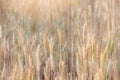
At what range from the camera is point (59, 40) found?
2.18 metres

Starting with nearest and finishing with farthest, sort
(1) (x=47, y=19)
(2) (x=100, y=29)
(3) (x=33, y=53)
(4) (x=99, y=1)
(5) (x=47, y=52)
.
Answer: (3) (x=33, y=53), (5) (x=47, y=52), (2) (x=100, y=29), (1) (x=47, y=19), (4) (x=99, y=1)

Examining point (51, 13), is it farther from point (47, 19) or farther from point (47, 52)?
point (47, 52)

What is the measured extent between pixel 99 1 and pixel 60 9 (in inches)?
13.8

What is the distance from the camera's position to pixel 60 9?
9.80 feet

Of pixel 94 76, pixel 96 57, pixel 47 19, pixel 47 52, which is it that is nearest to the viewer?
pixel 94 76

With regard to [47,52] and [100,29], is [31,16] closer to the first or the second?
[100,29]

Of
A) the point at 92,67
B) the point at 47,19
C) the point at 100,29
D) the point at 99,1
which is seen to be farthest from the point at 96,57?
the point at 99,1

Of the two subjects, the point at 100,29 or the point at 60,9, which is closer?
the point at 100,29

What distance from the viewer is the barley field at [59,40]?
1.83m

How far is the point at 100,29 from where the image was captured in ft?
8.49

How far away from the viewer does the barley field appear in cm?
183

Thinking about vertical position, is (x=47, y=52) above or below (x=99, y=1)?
below

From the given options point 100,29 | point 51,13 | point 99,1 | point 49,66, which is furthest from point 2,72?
point 99,1

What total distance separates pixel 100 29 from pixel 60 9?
51 centimetres
